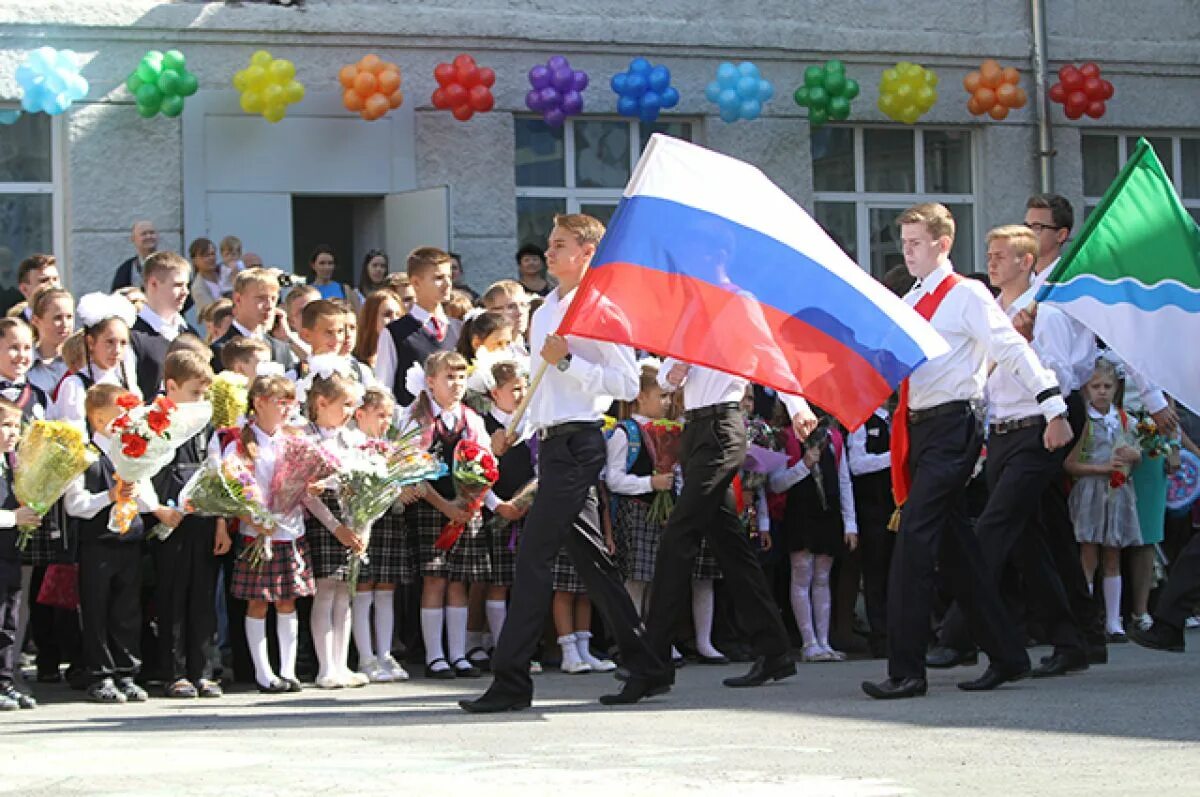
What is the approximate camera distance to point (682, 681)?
11.5 meters

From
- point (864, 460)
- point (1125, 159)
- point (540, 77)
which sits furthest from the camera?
point (1125, 159)

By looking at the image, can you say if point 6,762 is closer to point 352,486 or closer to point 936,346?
point 352,486

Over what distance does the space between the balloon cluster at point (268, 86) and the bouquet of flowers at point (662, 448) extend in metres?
5.65

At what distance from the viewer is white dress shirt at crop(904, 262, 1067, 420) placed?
33.3 feet

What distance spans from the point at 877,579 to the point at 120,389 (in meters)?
5.07

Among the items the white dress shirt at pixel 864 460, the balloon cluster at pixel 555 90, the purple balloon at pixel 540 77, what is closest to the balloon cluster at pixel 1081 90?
the balloon cluster at pixel 555 90

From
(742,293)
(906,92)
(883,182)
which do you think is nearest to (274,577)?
(742,293)

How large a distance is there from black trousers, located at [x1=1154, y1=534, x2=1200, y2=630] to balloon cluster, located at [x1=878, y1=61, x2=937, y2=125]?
31.5ft

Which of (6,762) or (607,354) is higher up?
(607,354)

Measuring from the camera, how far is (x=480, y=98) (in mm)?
18188

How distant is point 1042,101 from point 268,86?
787 centimetres

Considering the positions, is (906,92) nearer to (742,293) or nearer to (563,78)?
(563,78)

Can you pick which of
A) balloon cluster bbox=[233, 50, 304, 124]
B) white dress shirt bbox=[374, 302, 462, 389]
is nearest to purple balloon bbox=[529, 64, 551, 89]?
balloon cluster bbox=[233, 50, 304, 124]

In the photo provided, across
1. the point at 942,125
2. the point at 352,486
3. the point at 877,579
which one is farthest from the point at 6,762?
the point at 942,125
